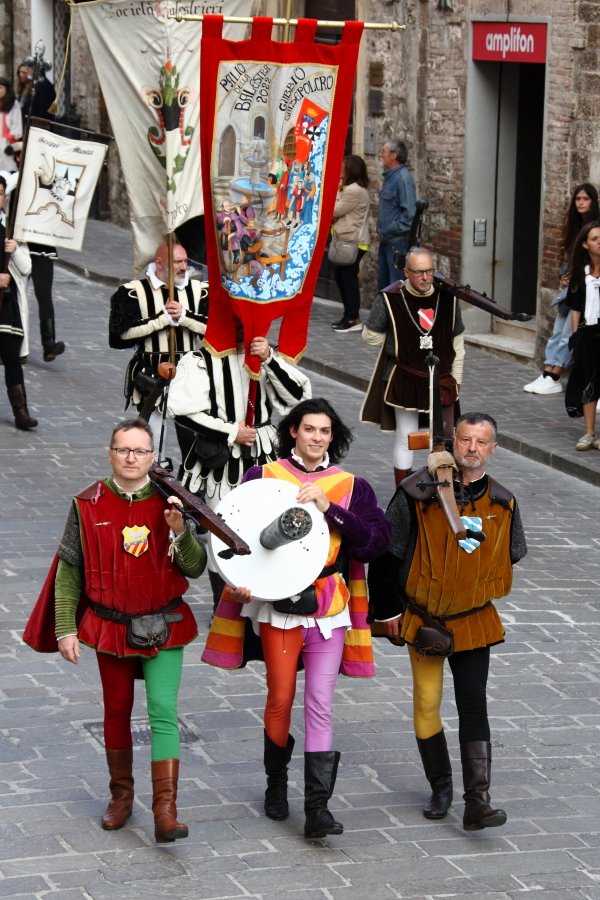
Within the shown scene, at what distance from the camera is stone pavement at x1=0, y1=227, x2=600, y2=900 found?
5.98 metres

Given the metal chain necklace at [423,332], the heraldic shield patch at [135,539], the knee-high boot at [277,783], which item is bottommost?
Answer: the knee-high boot at [277,783]

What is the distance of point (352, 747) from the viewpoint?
24.0 feet

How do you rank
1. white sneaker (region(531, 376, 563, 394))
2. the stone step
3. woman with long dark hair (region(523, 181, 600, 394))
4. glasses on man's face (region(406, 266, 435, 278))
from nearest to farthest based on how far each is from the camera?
glasses on man's face (region(406, 266, 435, 278))
woman with long dark hair (region(523, 181, 600, 394))
white sneaker (region(531, 376, 563, 394))
the stone step

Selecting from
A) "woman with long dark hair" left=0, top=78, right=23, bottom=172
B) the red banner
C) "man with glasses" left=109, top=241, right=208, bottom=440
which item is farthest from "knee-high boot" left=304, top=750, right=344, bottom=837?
"woman with long dark hair" left=0, top=78, right=23, bottom=172

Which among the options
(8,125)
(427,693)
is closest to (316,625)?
(427,693)

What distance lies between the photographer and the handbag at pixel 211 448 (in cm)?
837

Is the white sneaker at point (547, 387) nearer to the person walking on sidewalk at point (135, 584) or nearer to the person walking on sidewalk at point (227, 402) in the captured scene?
the person walking on sidewalk at point (227, 402)

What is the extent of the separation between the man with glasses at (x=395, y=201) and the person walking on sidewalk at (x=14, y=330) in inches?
202

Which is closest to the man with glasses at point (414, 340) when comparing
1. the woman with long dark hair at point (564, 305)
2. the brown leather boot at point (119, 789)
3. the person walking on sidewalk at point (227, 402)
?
the person walking on sidewalk at point (227, 402)

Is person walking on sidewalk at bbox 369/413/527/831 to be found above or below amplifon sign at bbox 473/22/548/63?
below

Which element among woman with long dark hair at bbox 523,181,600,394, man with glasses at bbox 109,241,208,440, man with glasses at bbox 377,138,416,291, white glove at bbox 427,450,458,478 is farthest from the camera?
man with glasses at bbox 377,138,416,291

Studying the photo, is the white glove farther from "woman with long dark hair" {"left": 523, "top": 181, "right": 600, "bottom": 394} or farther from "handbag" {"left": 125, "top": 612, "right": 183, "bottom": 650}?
"woman with long dark hair" {"left": 523, "top": 181, "right": 600, "bottom": 394}

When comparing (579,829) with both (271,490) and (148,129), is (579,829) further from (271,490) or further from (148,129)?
(148,129)

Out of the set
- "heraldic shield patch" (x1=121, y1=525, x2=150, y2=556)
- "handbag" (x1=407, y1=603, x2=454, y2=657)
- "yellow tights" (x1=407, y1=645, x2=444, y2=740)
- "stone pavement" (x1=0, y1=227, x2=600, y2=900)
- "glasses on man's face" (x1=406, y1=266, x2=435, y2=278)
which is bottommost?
"stone pavement" (x1=0, y1=227, x2=600, y2=900)
